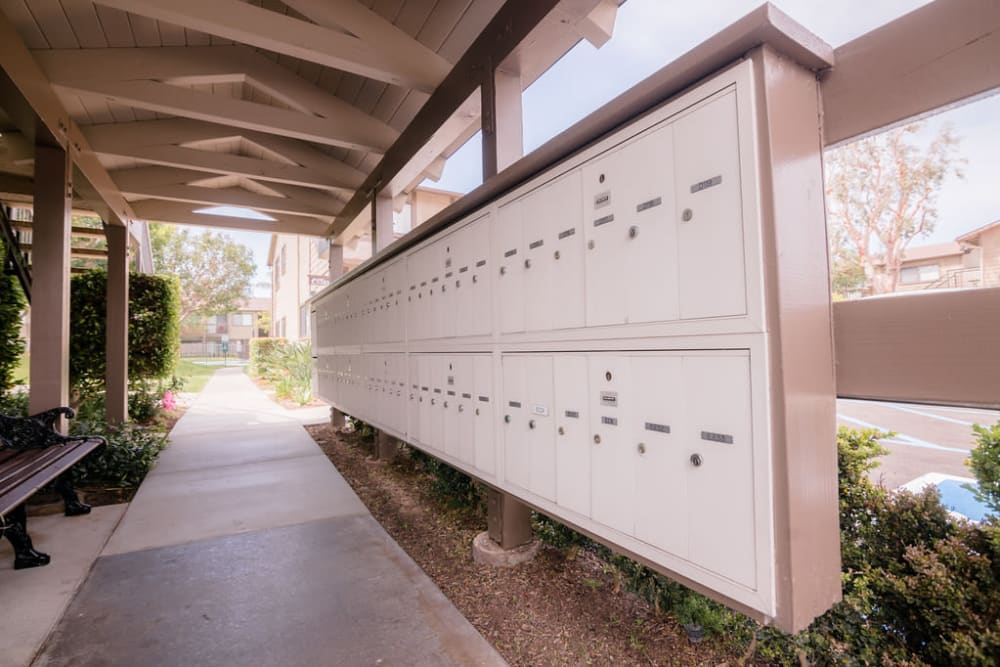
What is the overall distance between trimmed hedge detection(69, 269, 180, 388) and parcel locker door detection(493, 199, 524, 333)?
6.18 metres

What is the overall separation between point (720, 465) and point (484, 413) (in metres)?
1.53

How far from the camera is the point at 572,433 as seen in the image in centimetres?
209

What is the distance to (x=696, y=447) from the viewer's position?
1.54m

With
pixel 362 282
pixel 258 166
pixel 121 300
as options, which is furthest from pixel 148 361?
pixel 362 282

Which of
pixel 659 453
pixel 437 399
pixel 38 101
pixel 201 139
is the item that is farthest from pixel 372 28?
pixel 659 453

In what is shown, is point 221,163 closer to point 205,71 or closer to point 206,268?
point 205,71

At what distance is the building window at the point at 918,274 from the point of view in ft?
5.15

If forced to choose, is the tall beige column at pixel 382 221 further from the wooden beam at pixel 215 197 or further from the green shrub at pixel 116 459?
the green shrub at pixel 116 459

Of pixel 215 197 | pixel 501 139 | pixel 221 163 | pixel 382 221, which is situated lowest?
pixel 501 139

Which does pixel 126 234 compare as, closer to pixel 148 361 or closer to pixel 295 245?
pixel 148 361

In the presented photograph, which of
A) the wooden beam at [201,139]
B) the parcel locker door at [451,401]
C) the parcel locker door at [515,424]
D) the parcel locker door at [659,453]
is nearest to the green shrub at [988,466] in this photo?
the parcel locker door at [659,453]

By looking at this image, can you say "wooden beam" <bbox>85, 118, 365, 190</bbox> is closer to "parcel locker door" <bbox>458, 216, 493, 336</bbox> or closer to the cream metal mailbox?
"parcel locker door" <bbox>458, 216, 493, 336</bbox>

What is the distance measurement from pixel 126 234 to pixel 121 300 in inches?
34.5

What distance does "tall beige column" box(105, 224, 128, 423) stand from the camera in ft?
18.7
